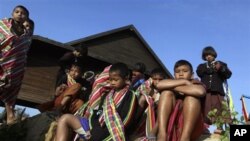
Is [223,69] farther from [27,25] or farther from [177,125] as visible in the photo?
[27,25]

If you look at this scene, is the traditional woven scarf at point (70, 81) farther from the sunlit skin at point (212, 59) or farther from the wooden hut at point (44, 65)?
the wooden hut at point (44, 65)

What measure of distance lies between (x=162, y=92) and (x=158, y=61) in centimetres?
2029

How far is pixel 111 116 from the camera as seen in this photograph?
4684 mm

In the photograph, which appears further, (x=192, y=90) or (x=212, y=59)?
(x=212, y=59)

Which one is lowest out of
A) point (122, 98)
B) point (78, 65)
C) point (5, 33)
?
point (122, 98)

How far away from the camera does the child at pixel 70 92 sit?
6.27 m

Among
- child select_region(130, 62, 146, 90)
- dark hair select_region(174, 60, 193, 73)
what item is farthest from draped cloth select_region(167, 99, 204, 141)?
child select_region(130, 62, 146, 90)

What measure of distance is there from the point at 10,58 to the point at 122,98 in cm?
225

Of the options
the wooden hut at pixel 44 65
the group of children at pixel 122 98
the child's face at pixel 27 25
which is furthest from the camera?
the wooden hut at pixel 44 65

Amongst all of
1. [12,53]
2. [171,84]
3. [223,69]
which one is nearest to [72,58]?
[12,53]

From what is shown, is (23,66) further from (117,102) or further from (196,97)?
(196,97)

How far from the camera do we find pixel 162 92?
181 inches

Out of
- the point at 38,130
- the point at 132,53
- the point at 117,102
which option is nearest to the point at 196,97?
the point at 117,102

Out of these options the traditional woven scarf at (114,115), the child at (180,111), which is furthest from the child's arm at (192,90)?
the traditional woven scarf at (114,115)
